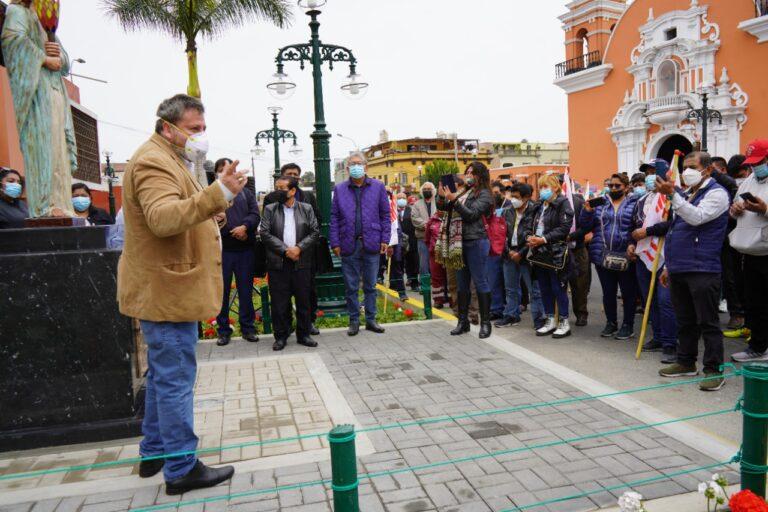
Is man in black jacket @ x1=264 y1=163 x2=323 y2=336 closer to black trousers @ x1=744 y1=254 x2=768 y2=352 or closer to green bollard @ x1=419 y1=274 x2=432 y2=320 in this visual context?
green bollard @ x1=419 y1=274 x2=432 y2=320

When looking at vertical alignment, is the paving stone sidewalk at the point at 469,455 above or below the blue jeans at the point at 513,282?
below

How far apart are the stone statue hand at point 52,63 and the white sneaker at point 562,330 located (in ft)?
20.3

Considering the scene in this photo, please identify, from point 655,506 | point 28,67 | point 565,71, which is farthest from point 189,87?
point 565,71

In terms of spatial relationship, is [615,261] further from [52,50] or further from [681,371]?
[52,50]

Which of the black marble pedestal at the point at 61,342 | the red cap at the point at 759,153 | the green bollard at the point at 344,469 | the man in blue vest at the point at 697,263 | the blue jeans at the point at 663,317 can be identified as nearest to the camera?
the green bollard at the point at 344,469

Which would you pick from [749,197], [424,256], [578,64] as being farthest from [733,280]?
[578,64]

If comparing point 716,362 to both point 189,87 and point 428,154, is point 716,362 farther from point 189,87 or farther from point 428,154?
point 428,154

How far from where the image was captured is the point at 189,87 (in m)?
14.3

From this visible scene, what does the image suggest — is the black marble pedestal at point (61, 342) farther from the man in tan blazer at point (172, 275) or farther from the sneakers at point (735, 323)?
the sneakers at point (735, 323)

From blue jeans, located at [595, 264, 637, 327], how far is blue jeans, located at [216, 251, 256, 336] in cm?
469

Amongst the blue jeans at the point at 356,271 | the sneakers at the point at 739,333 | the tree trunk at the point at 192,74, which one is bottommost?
the sneakers at the point at 739,333

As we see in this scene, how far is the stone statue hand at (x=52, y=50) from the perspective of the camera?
4.74 metres

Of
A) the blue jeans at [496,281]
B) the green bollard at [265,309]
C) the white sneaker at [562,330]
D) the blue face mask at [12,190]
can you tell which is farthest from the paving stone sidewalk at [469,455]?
the blue face mask at [12,190]

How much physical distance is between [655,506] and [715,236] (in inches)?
117
